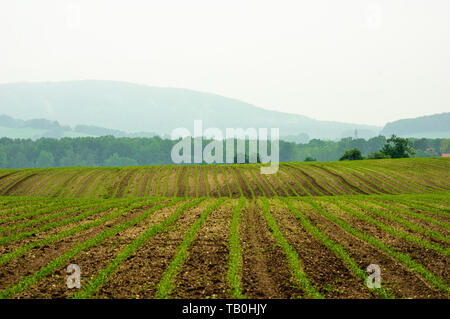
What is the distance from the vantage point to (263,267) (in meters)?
12.9

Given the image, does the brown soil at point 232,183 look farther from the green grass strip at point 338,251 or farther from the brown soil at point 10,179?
the brown soil at point 10,179

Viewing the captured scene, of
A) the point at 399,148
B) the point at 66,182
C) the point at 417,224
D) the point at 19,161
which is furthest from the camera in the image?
the point at 19,161

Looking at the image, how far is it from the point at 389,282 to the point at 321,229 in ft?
23.1

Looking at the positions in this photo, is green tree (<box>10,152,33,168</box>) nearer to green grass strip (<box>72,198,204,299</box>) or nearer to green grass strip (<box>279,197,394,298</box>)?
green grass strip (<box>72,198,204,299</box>)

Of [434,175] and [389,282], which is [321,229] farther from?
[434,175]

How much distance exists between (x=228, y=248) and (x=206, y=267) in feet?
8.47

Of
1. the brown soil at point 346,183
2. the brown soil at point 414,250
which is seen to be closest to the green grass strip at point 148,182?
the brown soil at point 414,250

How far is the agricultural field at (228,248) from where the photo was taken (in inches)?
440

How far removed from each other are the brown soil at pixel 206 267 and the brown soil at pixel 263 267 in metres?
1.01

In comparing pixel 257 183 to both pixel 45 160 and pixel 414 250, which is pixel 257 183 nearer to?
pixel 414 250

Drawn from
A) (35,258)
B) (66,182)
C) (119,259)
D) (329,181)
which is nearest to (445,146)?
(329,181)

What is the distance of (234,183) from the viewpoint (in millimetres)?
48188

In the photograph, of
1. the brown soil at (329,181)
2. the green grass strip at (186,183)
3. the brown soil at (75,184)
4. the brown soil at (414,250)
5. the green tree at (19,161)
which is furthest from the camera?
the green tree at (19,161)

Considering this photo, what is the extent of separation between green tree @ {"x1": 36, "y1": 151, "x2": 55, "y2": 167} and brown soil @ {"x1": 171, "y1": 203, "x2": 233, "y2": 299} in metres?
218
